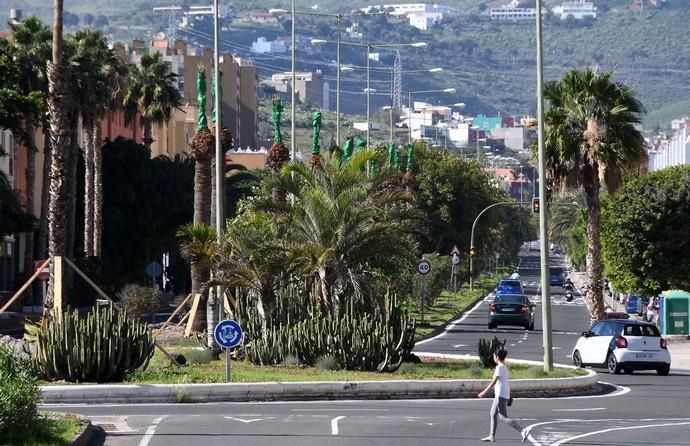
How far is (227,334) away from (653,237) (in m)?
39.6

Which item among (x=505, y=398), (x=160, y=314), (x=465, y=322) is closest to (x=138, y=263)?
(x=160, y=314)

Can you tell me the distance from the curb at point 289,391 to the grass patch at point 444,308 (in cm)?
1587

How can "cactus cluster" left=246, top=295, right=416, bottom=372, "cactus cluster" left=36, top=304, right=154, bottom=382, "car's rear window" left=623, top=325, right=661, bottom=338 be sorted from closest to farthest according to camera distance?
"cactus cluster" left=36, top=304, right=154, bottom=382 < "cactus cluster" left=246, top=295, right=416, bottom=372 < "car's rear window" left=623, top=325, right=661, bottom=338

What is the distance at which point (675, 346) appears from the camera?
54.9 m

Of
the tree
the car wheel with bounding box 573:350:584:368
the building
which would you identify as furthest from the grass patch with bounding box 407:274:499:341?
the building

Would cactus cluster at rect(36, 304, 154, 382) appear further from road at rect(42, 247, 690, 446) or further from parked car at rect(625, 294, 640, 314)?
parked car at rect(625, 294, 640, 314)

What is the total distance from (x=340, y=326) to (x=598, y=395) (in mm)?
5749

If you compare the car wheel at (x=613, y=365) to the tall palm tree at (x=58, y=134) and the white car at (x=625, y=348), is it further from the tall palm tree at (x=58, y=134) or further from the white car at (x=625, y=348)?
the tall palm tree at (x=58, y=134)

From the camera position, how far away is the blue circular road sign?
27328 millimetres

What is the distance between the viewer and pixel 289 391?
27625 millimetres

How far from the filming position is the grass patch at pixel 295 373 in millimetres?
28797

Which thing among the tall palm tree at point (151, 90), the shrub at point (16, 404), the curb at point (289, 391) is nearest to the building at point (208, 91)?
the tall palm tree at point (151, 90)

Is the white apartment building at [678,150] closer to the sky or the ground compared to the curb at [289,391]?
closer to the sky

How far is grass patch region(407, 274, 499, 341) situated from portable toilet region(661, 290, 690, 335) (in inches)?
350
